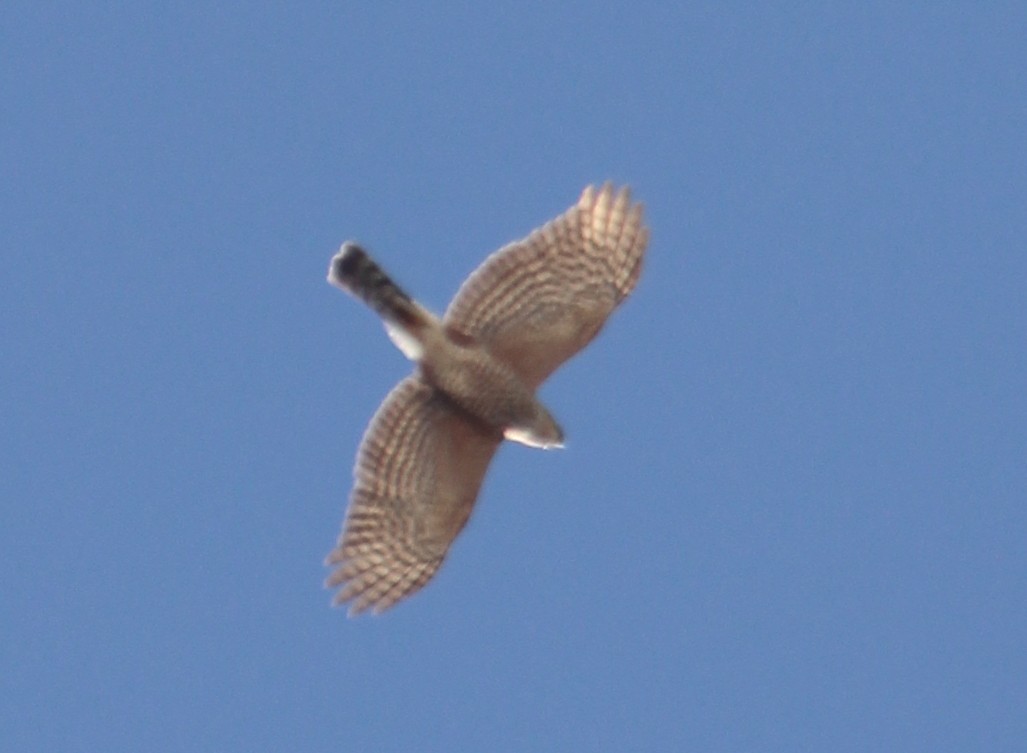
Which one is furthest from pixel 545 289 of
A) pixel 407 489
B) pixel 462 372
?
pixel 407 489

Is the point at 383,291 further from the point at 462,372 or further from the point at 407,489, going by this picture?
the point at 407,489

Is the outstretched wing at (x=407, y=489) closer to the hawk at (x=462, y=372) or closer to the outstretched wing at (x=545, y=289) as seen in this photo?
the hawk at (x=462, y=372)

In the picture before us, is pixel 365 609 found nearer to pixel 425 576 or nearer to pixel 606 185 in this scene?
pixel 425 576

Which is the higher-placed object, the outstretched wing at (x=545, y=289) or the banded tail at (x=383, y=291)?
the outstretched wing at (x=545, y=289)

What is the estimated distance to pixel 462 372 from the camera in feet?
178

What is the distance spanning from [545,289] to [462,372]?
0.96 meters

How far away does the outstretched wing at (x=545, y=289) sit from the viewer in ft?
178

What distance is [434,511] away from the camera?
54.4m

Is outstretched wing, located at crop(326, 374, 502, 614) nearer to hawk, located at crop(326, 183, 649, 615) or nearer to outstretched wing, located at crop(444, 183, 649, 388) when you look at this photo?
hawk, located at crop(326, 183, 649, 615)

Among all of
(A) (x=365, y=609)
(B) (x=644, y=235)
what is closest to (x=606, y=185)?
(B) (x=644, y=235)

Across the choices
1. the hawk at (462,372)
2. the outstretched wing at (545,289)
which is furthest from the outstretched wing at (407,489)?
the outstretched wing at (545,289)

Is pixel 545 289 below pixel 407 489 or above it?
above

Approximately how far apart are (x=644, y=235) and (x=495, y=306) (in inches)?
53.2

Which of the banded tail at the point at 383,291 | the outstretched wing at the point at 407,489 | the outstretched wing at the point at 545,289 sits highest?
the outstretched wing at the point at 545,289
